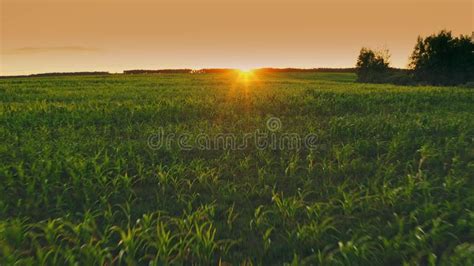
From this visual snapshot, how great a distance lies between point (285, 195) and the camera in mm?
6043

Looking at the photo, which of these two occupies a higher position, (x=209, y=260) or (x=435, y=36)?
(x=435, y=36)

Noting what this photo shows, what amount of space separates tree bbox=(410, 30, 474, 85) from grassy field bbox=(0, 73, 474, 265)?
47.1 meters

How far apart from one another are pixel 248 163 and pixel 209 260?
3.62 meters

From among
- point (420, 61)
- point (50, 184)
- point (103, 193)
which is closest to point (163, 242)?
point (103, 193)

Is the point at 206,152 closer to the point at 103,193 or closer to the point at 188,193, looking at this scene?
the point at 188,193

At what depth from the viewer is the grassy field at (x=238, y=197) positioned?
4.27 metres
